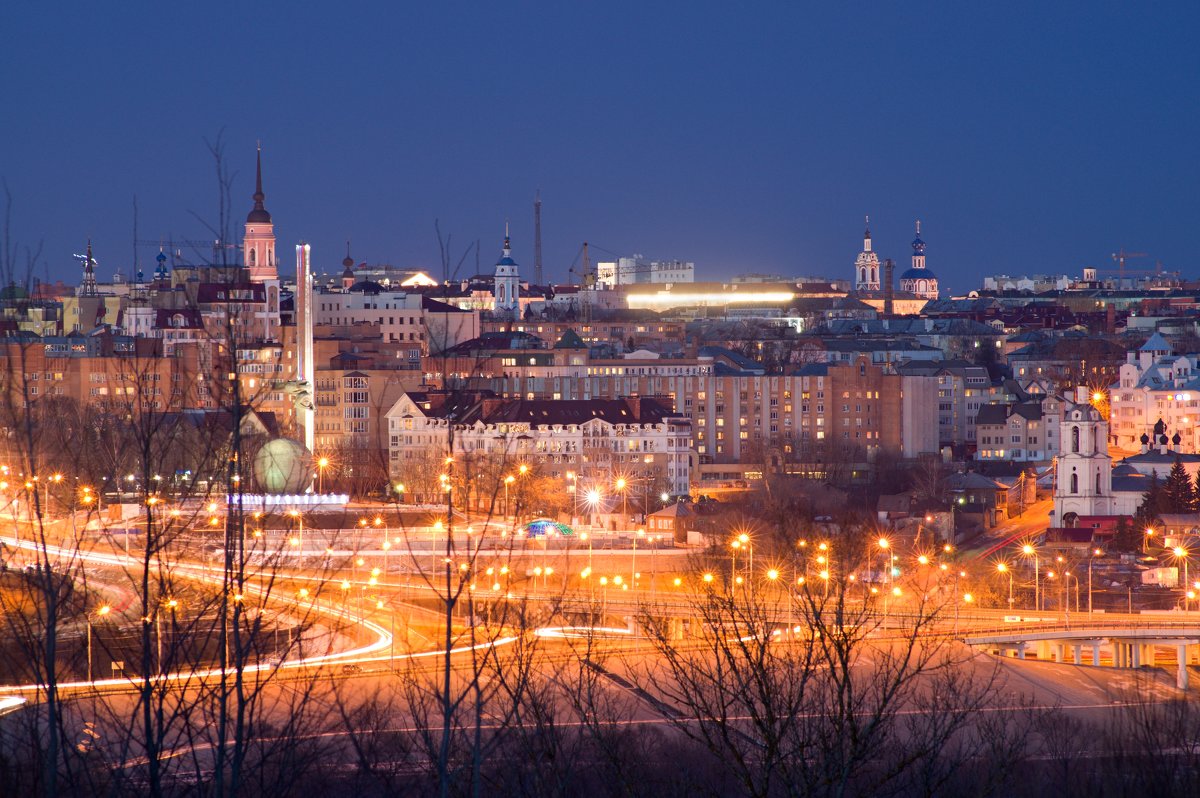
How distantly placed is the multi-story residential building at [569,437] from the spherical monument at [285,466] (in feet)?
7.66

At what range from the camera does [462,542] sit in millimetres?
19969

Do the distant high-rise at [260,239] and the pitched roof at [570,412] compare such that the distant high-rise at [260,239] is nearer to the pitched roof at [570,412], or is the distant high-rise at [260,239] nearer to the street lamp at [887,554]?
the pitched roof at [570,412]

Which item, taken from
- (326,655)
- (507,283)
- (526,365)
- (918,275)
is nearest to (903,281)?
(918,275)

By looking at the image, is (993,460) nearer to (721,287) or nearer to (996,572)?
(996,572)

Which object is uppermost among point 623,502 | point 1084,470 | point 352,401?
point 352,401

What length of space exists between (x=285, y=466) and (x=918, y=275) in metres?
59.4

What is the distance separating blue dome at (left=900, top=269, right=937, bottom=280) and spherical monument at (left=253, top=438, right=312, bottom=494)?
5817 centimetres

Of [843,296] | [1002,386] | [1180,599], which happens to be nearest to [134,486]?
[1180,599]

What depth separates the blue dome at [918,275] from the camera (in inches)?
3164

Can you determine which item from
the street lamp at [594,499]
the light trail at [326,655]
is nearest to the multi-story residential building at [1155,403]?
the street lamp at [594,499]

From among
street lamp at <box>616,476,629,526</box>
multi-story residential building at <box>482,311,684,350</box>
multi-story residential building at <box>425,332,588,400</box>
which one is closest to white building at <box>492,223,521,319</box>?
multi-story residential building at <box>482,311,684,350</box>

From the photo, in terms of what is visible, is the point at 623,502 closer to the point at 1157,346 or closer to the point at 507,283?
the point at 1157,346

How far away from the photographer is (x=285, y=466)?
77.2 feet

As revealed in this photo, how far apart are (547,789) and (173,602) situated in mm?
1886
